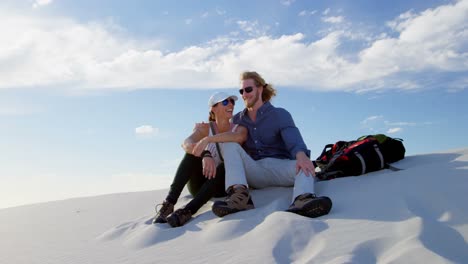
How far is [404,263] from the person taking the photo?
2.44 m

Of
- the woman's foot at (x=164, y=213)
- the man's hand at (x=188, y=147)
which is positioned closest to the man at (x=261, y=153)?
the man's hand at (x=188, y=147)

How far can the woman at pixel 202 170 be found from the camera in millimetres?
4309

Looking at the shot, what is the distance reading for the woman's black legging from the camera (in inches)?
170

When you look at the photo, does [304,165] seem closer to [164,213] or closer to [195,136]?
[195,136]

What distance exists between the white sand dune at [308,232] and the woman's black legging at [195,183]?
0.17 metres

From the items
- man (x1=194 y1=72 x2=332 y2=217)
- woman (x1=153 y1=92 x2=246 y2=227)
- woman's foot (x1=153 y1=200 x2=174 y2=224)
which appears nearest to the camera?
man (x1=194 y1=72 x2=332 y2=217)

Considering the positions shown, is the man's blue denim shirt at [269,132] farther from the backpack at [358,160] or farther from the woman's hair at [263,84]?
the backpack at [358,160]

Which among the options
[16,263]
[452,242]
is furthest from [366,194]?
[16,263]

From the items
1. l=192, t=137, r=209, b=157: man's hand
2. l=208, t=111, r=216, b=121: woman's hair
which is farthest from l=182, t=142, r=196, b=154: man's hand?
l=208, t=111, r=216, b=121: woman's hair

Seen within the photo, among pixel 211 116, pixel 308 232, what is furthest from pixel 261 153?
pixel 308 232

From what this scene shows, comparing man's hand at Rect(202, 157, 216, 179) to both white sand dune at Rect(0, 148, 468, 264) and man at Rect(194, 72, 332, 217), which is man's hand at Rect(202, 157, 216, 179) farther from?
white sand dune at Rect(0, 148, 468, 264)

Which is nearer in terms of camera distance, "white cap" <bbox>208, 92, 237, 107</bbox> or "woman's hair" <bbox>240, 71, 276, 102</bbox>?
"white cap" <bbox>208, 92, 237, 107</bbox>

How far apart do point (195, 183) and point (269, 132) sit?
924 mm

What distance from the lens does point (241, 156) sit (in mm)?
4484
